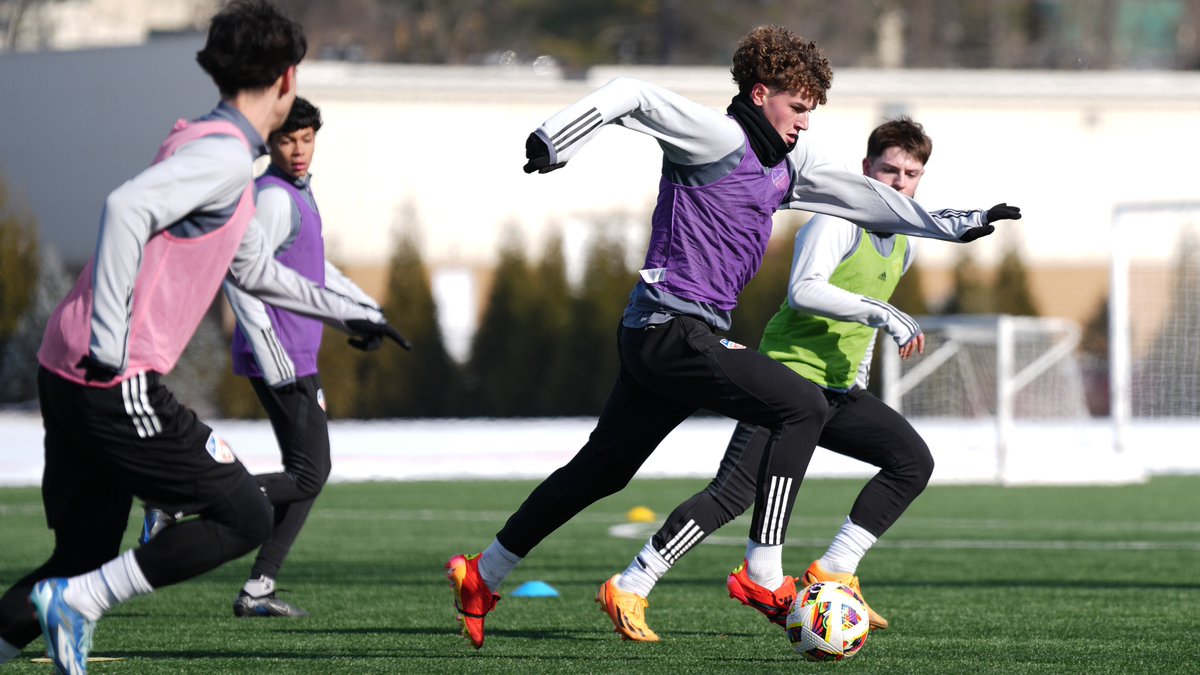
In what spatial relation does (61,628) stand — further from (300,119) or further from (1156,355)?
(1156,355)

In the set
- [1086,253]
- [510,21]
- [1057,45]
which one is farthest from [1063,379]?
[510,21]

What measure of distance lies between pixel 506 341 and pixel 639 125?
78.3 feet

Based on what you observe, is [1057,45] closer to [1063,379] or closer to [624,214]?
[624,214]

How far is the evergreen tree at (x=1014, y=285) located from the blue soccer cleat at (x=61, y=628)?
25.6m

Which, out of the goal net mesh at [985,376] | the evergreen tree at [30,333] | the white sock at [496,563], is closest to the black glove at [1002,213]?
the white sock at [496,563]

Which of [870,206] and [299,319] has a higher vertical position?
[870,206]

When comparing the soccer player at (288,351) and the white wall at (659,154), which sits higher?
the soccer player at (288,351)

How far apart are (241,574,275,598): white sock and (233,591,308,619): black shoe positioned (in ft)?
0.05

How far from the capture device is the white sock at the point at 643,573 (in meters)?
6.47

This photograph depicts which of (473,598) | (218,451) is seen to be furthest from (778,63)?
(218,451)

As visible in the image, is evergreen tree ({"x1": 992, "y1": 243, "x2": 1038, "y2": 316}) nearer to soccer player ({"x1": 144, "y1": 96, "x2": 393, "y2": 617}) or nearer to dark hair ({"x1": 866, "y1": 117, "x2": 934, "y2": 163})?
dark hair ({"x1": 866, "y1": 117, "x2": 934, "y2": 163})

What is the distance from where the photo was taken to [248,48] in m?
4.72

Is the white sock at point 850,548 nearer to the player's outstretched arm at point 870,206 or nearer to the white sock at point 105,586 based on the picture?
the player's outstretched arm at point 870,206

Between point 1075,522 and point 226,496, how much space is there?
9937mm
